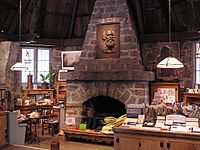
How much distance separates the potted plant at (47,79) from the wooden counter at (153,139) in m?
6.35

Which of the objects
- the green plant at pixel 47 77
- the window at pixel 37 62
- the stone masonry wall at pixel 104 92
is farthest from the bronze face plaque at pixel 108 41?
the window at pixel 37 62

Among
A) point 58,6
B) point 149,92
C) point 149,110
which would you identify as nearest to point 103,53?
point 149,92

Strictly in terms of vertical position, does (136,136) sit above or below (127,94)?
below

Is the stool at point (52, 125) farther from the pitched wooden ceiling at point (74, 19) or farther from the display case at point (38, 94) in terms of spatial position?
the pitched wooden ceiling at point (74, 19)

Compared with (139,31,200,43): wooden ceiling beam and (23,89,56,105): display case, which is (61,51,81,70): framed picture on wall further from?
(139,31,200,43): wooden ceiling beam

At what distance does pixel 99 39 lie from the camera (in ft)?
31.7

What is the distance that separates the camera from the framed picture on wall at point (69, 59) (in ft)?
38.3

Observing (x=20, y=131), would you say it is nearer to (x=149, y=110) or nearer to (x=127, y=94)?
(x=127, y=94)

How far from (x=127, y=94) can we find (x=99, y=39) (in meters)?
2.06

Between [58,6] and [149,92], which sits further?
[58,6]

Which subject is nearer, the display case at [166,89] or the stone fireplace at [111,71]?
the stone fireplace at [111,71]

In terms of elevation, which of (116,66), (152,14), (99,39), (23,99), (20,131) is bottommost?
(20,131)

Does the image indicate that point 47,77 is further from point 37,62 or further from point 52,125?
point 52,125

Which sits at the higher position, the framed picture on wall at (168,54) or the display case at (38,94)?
the framed picture on wall at (168,54)
